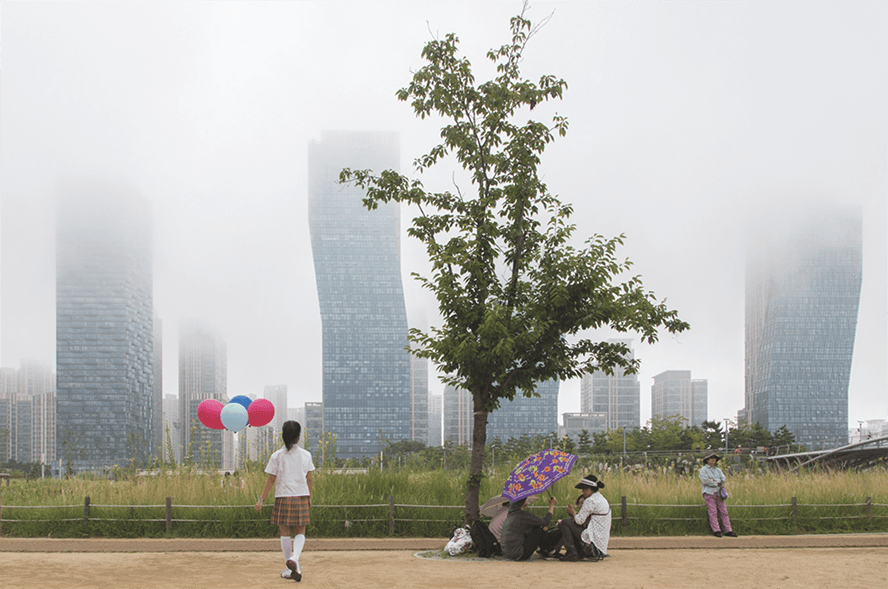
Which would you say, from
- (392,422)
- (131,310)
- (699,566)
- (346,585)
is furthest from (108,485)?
(131,310)

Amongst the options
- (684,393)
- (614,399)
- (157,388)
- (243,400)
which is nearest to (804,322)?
(684,393)

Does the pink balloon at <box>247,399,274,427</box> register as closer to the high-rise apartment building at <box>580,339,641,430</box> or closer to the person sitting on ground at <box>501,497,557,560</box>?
the person sitting on ground at <box>501,497,557,560</box>

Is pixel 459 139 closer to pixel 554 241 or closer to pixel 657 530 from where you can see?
pixel 554 241

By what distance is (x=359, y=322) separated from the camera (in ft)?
558

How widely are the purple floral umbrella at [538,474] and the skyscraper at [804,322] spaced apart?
517 feet

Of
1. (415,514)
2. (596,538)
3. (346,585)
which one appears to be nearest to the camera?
(346,585)

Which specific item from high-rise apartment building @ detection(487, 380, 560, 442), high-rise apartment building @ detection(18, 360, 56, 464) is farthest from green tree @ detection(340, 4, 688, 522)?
high-rise apartment building @ detection(487, 380, 560, 442)

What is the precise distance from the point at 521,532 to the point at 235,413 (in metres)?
8.71

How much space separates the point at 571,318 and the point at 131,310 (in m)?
180

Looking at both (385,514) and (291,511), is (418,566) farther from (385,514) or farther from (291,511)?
(385,514)

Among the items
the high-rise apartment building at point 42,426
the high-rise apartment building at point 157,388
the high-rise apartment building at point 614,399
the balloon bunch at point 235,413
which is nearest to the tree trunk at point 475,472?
the balloon bunch at point 235,413

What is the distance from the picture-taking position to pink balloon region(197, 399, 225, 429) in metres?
16.5

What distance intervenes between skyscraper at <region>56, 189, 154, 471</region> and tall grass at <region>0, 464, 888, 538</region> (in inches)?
5839

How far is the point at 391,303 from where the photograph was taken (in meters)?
172
